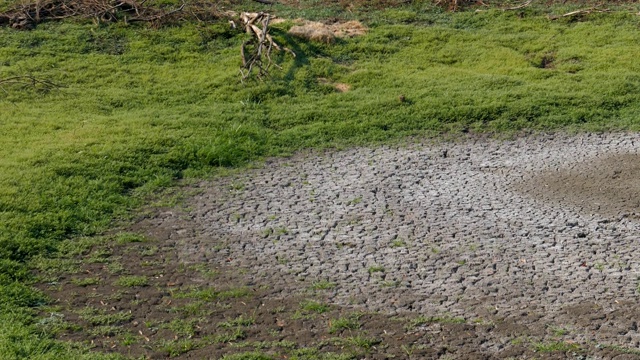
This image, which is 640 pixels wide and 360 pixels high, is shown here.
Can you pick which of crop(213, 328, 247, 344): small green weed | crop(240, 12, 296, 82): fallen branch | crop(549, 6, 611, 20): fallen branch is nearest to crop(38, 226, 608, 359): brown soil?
crop(213, 328, 247, 344): small green weed

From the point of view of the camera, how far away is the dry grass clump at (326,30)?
47.4 ft

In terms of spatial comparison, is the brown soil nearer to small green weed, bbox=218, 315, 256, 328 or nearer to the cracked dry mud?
small green weed, bbox=218, 315, 256, 328

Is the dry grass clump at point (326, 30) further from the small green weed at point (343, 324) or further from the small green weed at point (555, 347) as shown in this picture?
the small green weed at point (555, 347)

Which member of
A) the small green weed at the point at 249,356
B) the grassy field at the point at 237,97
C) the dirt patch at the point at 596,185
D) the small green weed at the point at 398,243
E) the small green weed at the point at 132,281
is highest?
→ the grassy field at the point at 237,97

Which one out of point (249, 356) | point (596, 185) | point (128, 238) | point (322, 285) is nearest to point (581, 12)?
point (596, 185)

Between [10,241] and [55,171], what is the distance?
1.78 metres

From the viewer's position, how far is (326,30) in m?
14.6

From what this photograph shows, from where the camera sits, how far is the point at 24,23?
1484 cm

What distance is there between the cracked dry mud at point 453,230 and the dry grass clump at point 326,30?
12.1 feet

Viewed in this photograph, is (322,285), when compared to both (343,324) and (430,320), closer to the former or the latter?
(343,324)

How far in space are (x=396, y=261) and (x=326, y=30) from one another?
698cm

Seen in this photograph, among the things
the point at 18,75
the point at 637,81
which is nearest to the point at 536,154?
the point at 637,81

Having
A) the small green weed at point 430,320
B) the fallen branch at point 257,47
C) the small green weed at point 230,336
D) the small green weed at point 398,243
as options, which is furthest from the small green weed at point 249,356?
the fallen branch at point 257,47

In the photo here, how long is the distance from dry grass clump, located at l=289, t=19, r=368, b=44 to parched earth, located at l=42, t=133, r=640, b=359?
148 inches
